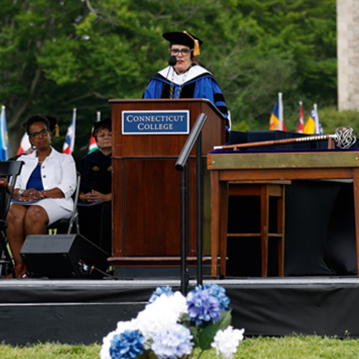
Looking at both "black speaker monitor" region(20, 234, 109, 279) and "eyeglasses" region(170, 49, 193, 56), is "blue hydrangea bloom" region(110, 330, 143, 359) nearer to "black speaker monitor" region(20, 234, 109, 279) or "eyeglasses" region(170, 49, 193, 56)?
"black speaker monitor" region(20, 234, 109, 279)

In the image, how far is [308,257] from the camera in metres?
6.91

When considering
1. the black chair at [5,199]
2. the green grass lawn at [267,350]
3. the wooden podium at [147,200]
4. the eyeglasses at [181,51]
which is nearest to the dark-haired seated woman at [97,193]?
the black chair at [5,199]

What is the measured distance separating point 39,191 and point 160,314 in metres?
3.93

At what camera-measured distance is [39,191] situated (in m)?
7.09

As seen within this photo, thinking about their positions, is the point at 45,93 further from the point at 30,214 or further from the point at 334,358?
the point at 334,358

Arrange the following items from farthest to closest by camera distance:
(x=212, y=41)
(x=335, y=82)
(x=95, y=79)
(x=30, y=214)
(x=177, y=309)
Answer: (x=335, y=82)
(x=212, y=41)
(x=95, y=79)
(x=30, y=214)
(x=177, y=309)

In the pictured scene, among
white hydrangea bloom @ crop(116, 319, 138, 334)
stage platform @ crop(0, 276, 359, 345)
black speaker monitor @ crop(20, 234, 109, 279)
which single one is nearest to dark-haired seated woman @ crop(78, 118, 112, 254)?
black speaker monitor @ crop(20, 234, 109, 279)

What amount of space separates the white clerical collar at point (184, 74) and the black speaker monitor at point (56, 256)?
59.9 inches

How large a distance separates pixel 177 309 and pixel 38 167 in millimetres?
4163

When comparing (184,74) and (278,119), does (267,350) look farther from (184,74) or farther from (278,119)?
(278,119)

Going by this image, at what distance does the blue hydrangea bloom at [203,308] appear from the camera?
340 centimetres

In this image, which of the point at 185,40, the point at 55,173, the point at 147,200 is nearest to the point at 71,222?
the point at 55,173

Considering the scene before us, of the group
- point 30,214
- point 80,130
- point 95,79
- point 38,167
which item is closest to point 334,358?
point 30,214

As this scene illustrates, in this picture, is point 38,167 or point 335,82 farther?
point 335,82
